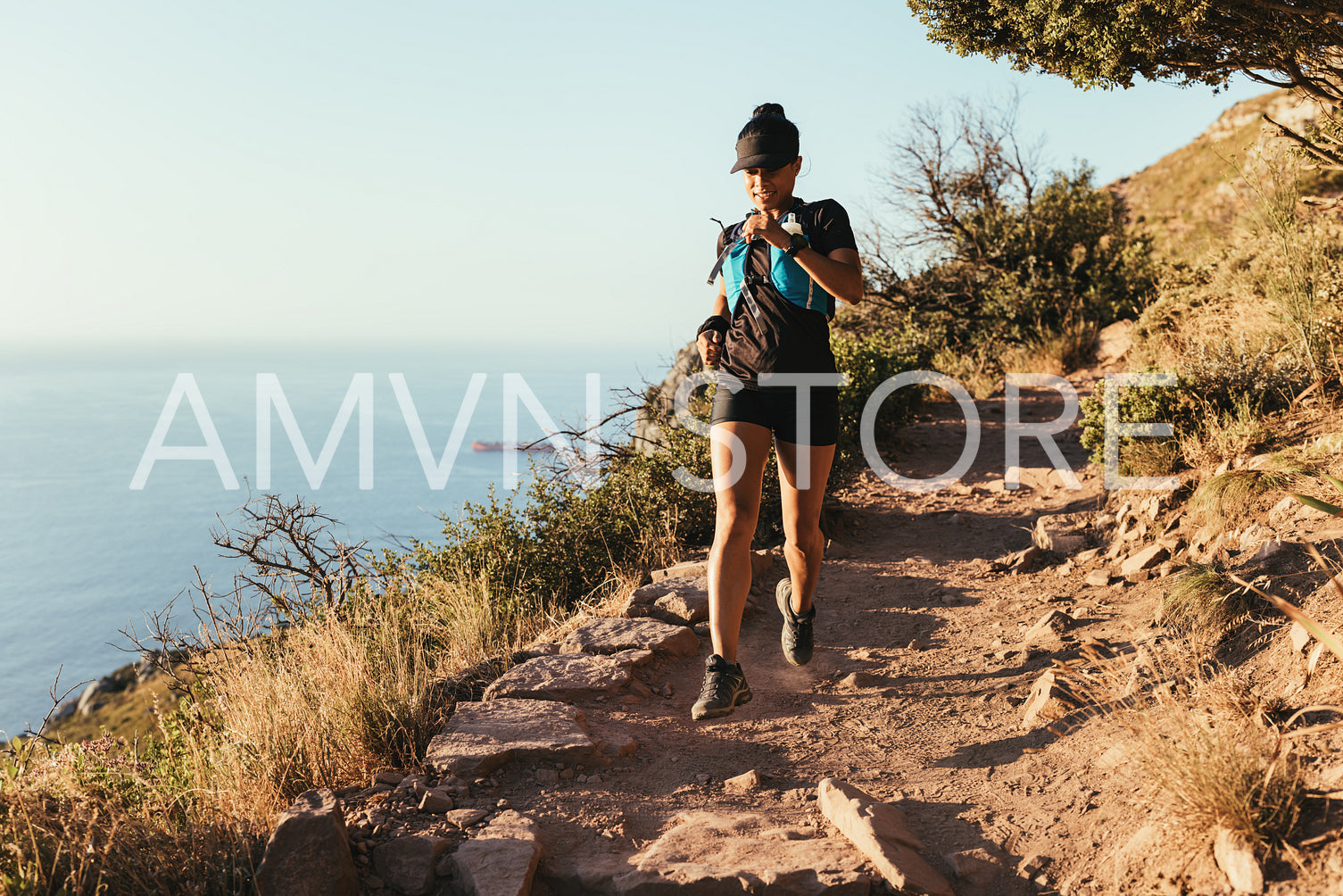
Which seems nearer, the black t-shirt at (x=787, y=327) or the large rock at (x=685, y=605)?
the black t-shirt at (x=787, y=327)

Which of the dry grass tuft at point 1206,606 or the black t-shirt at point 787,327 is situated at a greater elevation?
the black t-shirt at point 787,327

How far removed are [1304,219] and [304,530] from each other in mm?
9366

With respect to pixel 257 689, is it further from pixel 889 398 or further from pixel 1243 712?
pixel 889 398

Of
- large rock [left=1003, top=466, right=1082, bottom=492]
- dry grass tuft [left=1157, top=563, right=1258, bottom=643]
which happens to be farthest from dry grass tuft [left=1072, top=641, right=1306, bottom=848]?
large rock [left=1003, top=466, right=1082, bottom=492]

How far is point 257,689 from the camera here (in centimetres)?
342

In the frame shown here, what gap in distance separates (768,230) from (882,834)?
2.16 metres

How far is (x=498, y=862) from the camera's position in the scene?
247 centimetres

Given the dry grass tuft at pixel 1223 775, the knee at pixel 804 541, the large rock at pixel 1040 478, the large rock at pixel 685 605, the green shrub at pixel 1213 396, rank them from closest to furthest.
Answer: the dry grass tuft at pixel 1223 775 → the knee at pixel 804 541 → the large rock at pixel 685 605 → the green shrub at pixel 1213 396 → the large rock at pixel 1040 478

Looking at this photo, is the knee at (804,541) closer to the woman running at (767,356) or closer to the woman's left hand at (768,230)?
the woman running at (767,356)

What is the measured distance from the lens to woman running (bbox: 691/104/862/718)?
3.44 metres

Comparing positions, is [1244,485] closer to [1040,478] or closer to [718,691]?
[1040,478]

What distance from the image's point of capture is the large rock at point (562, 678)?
3887 mm

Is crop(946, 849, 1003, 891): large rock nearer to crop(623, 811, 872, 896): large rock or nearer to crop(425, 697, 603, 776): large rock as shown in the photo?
crop(623, 811, 872, 896): large rock

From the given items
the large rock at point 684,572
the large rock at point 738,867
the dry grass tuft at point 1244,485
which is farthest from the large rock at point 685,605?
the dry grass tuft at point 1244,485
